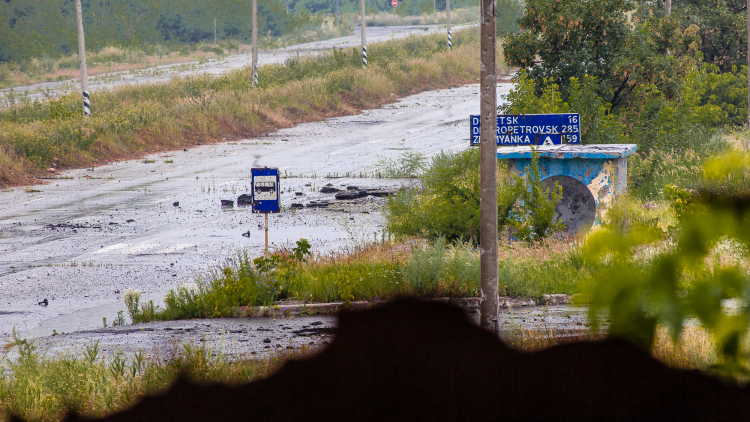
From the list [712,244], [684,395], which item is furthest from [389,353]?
[712,244]

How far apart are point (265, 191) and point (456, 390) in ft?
19.4

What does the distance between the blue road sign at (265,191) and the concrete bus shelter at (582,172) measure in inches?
146

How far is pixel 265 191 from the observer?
10.5 meters

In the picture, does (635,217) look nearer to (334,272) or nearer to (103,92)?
(334,272)

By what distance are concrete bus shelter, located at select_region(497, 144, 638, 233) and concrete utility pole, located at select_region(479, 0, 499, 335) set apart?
14.5 feet

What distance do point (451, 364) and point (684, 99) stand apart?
14.2m

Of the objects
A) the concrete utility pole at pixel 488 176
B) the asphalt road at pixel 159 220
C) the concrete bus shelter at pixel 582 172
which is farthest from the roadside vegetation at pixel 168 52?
the concrete utility pole at pixel 488 176

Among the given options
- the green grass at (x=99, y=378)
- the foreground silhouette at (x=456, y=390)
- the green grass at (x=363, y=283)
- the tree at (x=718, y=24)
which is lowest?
the green grass at (x=99, y=378)

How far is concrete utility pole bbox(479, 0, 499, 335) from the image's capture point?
707 centimetres

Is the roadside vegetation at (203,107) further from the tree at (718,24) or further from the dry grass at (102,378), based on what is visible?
the dry grass at (102,378)

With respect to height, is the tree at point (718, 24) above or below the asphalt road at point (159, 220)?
above

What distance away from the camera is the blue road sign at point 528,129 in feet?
31.7

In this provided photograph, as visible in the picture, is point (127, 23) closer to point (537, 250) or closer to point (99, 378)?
point (537, 250)

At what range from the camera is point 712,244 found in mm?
1722
